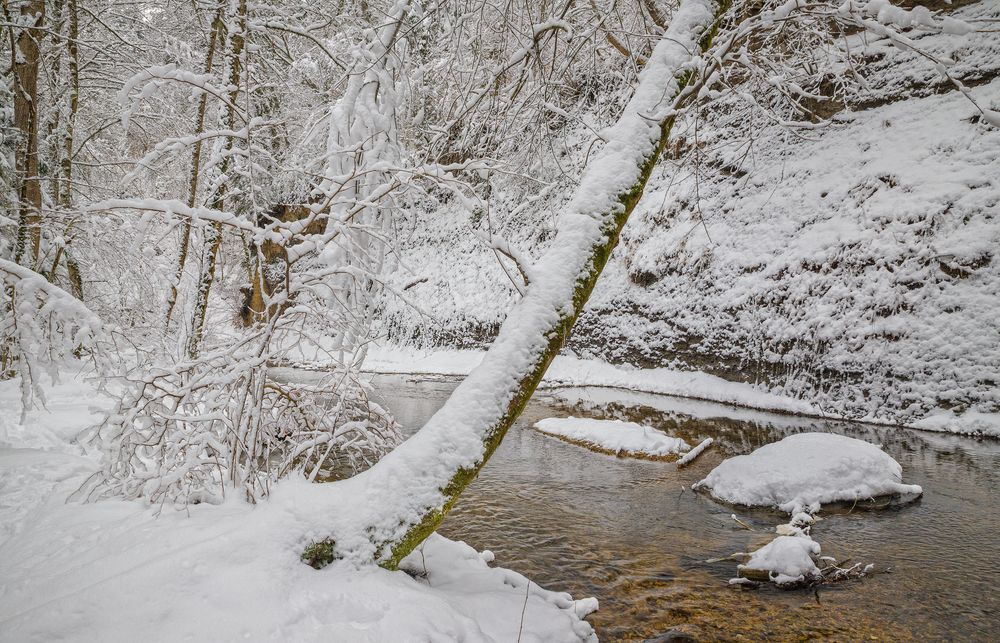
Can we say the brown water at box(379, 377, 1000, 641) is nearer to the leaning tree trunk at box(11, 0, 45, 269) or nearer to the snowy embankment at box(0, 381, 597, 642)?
the snowy embankment at box(0, 381, 597, 642)

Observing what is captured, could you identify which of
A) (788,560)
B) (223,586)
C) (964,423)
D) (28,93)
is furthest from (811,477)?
(28,93)

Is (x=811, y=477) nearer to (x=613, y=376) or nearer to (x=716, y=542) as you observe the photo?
(x=716, y=542)

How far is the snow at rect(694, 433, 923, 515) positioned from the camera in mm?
4961

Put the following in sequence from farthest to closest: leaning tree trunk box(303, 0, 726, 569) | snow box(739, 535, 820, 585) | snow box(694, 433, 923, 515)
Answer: snow box(694, 433, 923, 515) < snow box(739, 535, 820, 585) < leaning tree trunk box(303, 0, 726, 569)

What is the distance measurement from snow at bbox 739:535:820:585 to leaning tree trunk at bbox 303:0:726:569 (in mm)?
2684

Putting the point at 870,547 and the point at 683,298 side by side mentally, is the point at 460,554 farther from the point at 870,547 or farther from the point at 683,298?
the point at 683,298

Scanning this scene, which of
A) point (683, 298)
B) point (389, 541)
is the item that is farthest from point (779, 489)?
point (683, 298)

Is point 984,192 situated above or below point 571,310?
above

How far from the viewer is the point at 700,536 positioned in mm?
4406

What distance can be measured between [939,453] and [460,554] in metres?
7.14

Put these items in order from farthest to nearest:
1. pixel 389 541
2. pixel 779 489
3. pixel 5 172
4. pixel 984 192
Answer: pixel 984 192 → pixel 5 172 → pixel 779 489 → pixel 389 541

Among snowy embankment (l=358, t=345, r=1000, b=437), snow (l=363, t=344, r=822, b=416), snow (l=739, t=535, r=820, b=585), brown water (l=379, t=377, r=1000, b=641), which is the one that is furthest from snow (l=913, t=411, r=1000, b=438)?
snow (l=739, t=535, r=820, b=585)

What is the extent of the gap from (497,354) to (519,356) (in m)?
Result: 0.11

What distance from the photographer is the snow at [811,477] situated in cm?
496
